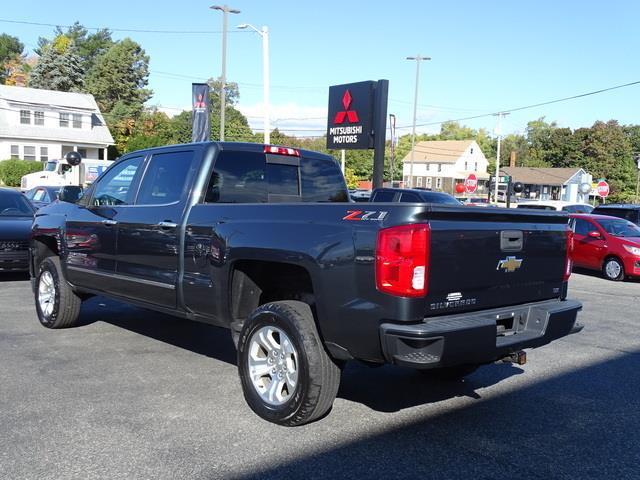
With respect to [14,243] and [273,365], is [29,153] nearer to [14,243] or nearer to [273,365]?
[14,243]

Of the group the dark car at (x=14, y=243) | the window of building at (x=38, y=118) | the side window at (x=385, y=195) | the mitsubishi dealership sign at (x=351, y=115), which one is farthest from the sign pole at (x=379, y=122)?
the window of building at (x=38, y=118)

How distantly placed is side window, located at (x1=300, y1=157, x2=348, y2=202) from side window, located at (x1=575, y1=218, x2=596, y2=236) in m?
10.4

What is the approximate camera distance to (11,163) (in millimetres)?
41375

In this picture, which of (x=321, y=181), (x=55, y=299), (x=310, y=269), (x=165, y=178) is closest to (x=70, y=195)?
(x=55, y=299)

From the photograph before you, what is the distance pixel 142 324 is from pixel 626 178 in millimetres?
84172

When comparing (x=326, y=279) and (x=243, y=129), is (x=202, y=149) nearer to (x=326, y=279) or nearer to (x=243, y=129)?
(x=326, y=279)

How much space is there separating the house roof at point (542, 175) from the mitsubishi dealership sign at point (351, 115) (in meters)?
60.1

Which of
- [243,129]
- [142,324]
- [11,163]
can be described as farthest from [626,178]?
[142,324]

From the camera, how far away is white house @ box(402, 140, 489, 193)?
86.5 metres

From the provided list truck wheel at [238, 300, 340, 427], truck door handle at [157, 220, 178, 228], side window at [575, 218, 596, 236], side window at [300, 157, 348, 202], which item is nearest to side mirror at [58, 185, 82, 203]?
truck door handle at [157, 220, 178, 228]

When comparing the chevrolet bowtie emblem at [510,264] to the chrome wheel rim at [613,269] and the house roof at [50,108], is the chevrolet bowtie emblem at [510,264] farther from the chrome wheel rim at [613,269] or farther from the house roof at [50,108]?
the house roof at [50,108]

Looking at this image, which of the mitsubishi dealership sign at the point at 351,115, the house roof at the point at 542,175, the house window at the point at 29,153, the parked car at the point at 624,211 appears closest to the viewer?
the parked car at the point at 624,211

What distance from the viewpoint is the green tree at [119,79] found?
204 ft

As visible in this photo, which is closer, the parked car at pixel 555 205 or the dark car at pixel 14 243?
the dark car at pixel 14 243
